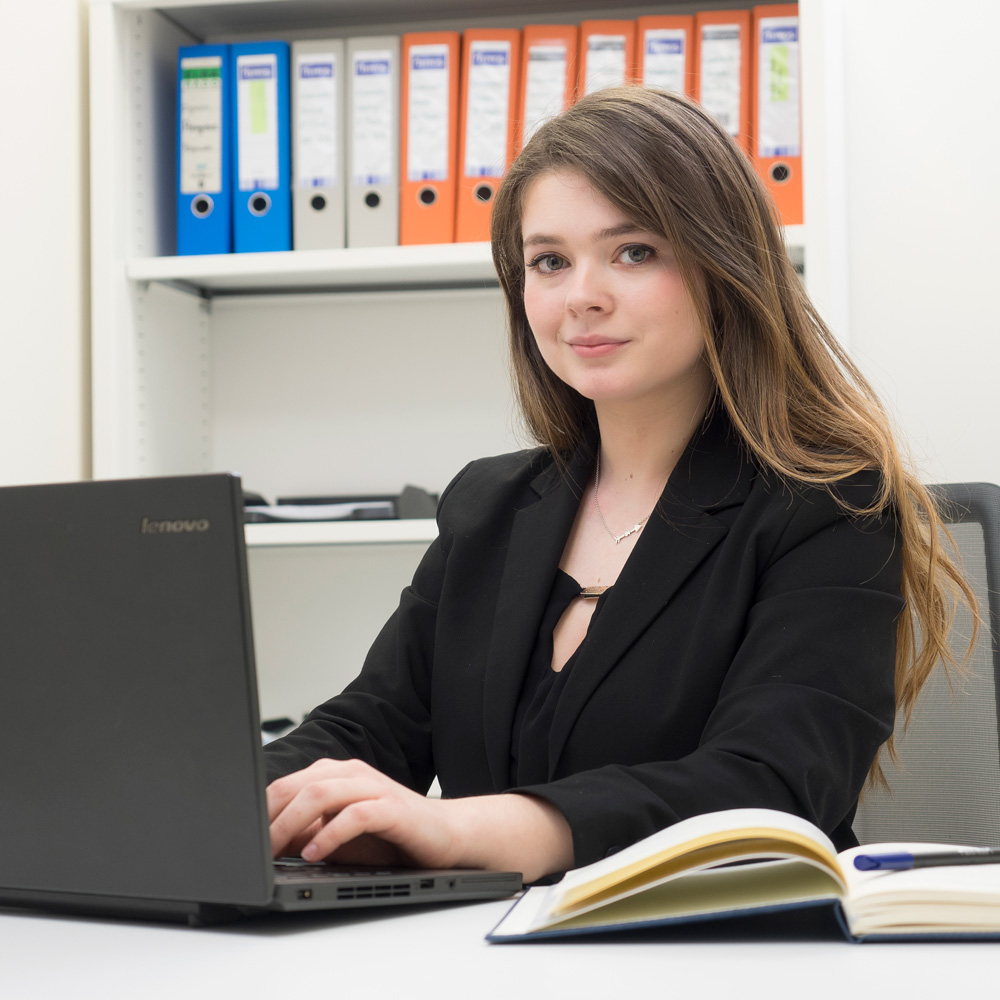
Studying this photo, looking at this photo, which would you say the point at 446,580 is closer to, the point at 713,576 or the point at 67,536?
the point at 713,576

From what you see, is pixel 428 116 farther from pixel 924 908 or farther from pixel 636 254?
pixel 924 908

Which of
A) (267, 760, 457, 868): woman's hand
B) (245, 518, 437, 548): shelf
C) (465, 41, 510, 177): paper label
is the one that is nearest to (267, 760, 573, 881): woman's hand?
(267, 760, 457, 868): woman's hand

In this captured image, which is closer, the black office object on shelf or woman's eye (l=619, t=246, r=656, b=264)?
woman's eye (l=619, t=246, r=656, b=264)

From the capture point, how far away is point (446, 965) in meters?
0.59

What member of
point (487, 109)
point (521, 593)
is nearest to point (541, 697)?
point (521, 593)

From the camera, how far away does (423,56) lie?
1.85 meters

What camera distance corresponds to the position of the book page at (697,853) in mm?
621

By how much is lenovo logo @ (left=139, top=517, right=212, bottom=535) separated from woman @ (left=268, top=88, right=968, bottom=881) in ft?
1.41

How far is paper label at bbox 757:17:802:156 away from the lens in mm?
1752

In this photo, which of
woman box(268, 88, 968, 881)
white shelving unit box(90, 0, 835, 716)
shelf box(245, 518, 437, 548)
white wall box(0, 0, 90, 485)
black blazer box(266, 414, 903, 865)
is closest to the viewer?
black blazer box(266, 414, 903, 865)

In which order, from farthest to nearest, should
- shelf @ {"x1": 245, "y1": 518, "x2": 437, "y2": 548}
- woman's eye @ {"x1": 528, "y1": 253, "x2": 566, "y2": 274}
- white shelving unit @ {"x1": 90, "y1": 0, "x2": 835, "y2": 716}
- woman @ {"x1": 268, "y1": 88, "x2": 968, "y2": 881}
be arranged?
1. white shelving unit @ {"x1": 90, "y1": 0, "x2": 835, "y2": 716}
2. shelf @ {"x1": 245, "y1": 518, "x2": 437, "y2": 548}
3. woman's eye @ {"x1": 528, "y1": 253, "x2": 566, "y2": 274}
4. woman @ {"x1": 268, "y1": 88, "x2": 968, "y2": 881}

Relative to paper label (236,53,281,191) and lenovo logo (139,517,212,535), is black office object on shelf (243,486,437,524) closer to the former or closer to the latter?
paper label (236,53,281,191)

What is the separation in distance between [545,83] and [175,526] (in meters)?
1.38

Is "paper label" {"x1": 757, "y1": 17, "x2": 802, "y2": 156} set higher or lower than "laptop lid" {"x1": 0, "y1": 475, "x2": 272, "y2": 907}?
higher
